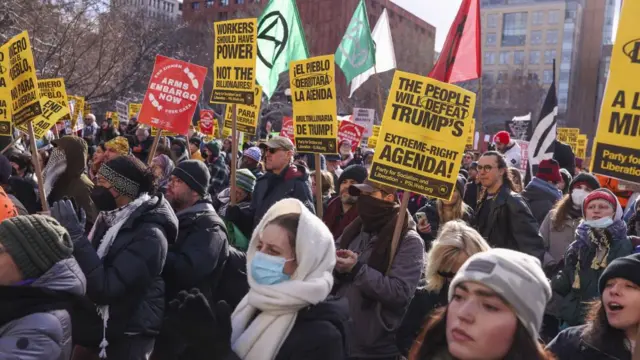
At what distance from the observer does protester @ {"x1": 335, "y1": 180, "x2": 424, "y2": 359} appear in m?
3.62

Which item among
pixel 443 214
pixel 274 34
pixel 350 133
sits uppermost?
pixel 274 34

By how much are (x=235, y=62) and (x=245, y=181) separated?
4.63 feet

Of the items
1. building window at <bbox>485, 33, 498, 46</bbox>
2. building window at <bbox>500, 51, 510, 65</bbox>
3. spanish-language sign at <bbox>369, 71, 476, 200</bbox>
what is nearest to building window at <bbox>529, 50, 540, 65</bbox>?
building window at <bbox>500, 51, 510, 65</bbox>

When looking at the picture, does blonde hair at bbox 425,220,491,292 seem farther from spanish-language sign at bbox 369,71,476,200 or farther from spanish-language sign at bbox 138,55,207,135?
spanish-language sign at bbox 138,55,207,135

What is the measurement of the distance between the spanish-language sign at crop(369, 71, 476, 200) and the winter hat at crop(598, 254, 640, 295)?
1488 millimetres

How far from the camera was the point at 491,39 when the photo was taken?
104m

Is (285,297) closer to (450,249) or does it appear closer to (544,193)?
(450,249)

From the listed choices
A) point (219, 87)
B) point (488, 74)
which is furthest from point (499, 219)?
point (488, 74)

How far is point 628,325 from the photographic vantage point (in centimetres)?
309

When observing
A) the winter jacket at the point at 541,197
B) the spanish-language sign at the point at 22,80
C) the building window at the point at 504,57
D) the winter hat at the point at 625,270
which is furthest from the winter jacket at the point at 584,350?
the building window at the point at 504,57

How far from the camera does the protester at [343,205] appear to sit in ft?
17.4

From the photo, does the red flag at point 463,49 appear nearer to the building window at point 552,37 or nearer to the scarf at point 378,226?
the scarf at point 378,226

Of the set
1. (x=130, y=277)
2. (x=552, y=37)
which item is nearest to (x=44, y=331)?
(x=130, y=277)

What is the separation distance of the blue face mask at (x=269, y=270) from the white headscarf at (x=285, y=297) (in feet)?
0.09
